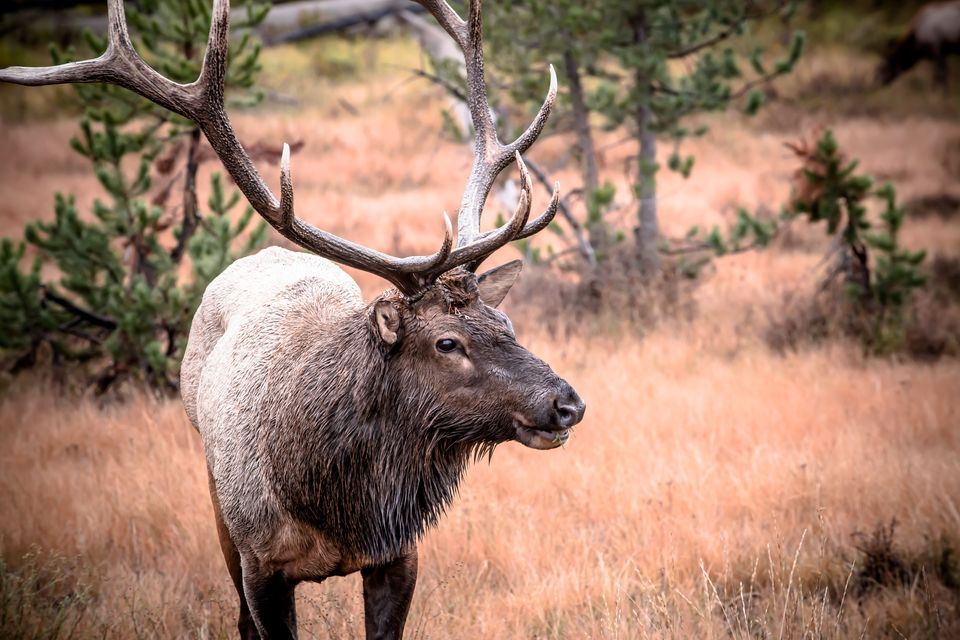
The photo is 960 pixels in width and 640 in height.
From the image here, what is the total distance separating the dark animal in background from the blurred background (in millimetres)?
11515

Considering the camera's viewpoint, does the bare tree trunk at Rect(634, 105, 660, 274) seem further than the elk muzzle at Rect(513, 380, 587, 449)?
Yes

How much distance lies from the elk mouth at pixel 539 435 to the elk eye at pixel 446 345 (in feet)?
1.04

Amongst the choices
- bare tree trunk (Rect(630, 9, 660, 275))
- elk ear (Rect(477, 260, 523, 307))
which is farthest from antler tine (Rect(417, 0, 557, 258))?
bare tree trunk (Rect(630, 9, 660, 275))

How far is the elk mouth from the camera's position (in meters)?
2.78

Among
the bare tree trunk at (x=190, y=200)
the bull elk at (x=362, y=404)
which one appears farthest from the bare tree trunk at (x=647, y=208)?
the bull elk at (x=362, y=404)

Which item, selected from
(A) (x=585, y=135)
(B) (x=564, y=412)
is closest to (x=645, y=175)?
(A) (x=585, y=135)

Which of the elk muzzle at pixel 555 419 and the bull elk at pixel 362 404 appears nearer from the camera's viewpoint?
the elk muzzle at pixel 555 419

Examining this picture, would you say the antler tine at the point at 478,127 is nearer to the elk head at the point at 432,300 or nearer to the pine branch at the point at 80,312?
the elk head at the point at 432,300

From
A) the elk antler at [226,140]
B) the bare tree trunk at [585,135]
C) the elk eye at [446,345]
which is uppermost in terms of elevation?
the bare tree trunk at [585,135]

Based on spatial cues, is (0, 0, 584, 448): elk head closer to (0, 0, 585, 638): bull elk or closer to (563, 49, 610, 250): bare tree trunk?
(0, 0, 585, 638): bull elk

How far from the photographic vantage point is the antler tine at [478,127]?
3436mm

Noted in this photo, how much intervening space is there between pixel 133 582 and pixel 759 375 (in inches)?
180

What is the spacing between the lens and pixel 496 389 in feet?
9.27

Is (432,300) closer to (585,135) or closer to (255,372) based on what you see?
(255,372)
